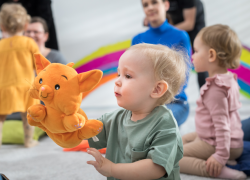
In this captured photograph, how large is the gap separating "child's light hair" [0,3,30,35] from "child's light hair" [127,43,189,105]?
1.24 meters

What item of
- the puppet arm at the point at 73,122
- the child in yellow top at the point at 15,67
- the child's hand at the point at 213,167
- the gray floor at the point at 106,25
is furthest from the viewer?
the gray floor at the point at 106,25

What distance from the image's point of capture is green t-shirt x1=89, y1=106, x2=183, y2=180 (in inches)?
28.6

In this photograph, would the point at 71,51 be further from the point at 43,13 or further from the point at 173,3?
the point at 173,3

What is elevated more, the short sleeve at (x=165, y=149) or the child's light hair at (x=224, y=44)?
the child's light hair at (x=224, y=44)

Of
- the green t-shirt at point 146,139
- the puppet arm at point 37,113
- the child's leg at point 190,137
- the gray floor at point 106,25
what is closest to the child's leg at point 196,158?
the child's leg at point 190,137

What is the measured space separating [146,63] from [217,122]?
22.8 inches

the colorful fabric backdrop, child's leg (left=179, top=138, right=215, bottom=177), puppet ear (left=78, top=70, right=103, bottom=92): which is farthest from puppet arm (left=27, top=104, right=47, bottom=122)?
the colorful fabric backdrop

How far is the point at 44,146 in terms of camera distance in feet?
5.78

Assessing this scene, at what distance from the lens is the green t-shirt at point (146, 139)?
0.73 meters

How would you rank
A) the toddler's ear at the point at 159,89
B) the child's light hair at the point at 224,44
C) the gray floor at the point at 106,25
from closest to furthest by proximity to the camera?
the toddler's ear at the point at 159,89, the child's light hair at the point at 224,44, the gray floor at the point at 106,25

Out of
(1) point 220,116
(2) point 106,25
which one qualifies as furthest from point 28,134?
(2) point 106,25

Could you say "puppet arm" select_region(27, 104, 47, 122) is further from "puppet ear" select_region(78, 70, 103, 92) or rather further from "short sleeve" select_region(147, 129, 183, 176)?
"short sleeve" select_region(147, 129, 183, 176)

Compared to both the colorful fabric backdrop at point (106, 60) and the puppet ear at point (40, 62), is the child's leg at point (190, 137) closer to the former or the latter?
the puppet ear at point (40, 62)

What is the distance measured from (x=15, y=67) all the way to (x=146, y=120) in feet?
4.12
